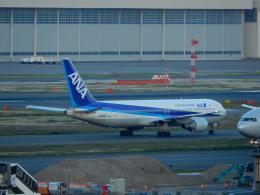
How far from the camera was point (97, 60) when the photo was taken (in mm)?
182000

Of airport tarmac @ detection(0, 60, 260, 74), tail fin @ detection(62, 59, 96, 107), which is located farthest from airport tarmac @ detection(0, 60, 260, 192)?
tail fin @ detection(62, 59, 96, 107)

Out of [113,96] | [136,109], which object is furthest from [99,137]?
[113,96]

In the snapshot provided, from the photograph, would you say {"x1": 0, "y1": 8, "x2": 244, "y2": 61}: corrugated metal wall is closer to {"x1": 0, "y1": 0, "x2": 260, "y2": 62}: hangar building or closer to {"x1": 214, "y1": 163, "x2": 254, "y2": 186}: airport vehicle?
{"x1": 0, "y1": 0, "x2": 260, "y2": 62}: hangar building

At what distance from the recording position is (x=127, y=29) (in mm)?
179625

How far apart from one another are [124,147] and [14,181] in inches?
996

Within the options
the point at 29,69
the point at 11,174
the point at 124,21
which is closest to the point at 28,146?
the point at 11,174

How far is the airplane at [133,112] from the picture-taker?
59.8 meters

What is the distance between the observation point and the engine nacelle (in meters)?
60.6

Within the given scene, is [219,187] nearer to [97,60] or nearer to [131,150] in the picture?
[131,150]

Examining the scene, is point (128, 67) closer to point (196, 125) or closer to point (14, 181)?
point (196, 125)

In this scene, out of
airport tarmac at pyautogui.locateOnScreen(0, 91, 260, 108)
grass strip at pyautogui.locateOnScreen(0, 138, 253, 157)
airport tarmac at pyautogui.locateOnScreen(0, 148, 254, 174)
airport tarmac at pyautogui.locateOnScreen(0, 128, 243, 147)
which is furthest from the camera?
airport tarmac at pyautogui.locateOnScreen(0, 91, 260, 108)
